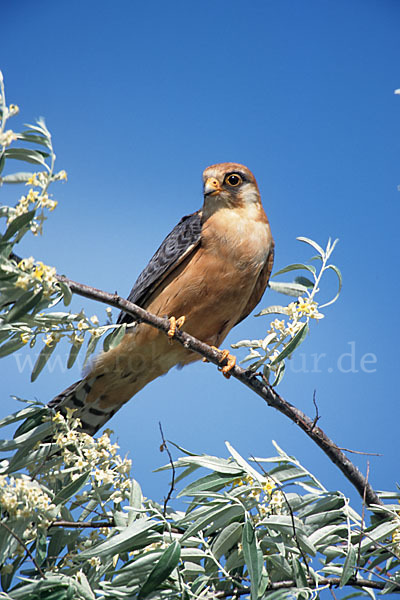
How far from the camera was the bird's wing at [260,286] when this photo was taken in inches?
163

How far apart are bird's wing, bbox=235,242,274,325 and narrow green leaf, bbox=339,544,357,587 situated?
2158 mm

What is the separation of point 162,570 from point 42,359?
985mm

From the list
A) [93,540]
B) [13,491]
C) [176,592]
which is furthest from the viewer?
[93,540]

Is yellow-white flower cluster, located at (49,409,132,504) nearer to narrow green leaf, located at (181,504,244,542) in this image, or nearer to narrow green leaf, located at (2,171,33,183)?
narrow green leaf, located at (181,504,244,542)

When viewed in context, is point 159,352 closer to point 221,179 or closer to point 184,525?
point 221,179

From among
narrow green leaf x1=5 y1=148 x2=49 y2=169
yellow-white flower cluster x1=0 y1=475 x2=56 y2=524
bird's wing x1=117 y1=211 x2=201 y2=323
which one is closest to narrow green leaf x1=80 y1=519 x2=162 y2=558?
Result: yellow-white flower cluster x1=0 y1=475 x2=56 y2=524

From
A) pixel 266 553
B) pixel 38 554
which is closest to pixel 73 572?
pixel 38 554

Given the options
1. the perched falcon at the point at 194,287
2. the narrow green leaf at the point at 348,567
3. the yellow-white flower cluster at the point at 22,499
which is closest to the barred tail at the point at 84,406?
the perched falcon at the point at 194,287

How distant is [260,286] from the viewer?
4.23m

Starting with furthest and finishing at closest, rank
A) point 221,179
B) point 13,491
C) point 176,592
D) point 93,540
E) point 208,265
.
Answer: point 221,179 < point 208,265 < point 93,540 < point 176,592 < point 13,491

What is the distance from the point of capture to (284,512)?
2613 millimetres

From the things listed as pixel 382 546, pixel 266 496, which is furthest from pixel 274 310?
pixel 382 546

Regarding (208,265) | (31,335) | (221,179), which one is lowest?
(31,335)

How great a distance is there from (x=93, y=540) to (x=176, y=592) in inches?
17.5
